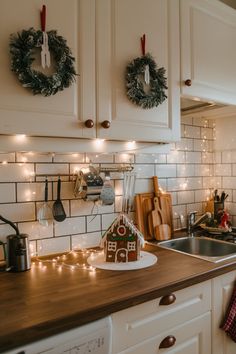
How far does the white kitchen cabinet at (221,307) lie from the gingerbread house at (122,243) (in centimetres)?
37

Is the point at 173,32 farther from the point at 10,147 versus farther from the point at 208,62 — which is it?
the point at 10,147

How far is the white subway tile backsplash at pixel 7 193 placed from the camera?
1.37 meters

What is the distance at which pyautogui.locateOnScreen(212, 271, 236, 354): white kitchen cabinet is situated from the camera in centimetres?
134

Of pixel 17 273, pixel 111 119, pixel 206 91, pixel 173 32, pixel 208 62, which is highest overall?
pixel 173 32

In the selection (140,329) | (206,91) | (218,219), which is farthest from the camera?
(218,219)

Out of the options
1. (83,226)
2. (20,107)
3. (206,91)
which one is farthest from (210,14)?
(83,226)

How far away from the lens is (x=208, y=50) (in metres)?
1.67

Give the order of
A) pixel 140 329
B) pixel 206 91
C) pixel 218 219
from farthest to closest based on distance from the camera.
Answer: pixel 218 219
pixel 206 91
pixel 140 329

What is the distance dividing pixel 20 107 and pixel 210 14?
4.05 ft

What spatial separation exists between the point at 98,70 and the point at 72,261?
2.84ft

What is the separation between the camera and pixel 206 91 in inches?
64.9

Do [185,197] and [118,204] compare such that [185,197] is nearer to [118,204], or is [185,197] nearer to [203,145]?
[203,145]

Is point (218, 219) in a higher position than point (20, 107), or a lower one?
lower

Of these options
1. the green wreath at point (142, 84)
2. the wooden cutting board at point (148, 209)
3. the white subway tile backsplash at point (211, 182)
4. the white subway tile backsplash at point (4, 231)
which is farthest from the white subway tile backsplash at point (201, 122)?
the white subway tile backsplash at point (4, 231)
